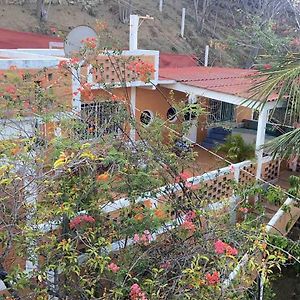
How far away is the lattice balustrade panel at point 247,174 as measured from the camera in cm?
1045

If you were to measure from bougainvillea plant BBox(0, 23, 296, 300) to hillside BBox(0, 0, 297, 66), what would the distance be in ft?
74.9

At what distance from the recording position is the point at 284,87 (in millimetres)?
6836

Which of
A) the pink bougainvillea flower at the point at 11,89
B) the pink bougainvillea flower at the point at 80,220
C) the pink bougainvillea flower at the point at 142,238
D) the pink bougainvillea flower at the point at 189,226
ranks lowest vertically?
the pink bougainvillea flower at the point at 142,238

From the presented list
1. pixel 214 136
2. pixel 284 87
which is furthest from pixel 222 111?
pixel 284 87

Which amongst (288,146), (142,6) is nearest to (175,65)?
(288,146)

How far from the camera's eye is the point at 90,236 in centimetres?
473

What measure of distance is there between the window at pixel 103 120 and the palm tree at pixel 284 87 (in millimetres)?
2462

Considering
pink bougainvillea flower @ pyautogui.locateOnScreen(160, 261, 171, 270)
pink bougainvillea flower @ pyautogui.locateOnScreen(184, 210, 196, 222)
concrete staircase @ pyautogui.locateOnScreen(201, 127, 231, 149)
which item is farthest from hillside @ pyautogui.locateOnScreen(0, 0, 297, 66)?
pink bougainvillea flower @ pyautogui.locateOnScreen(160, 261, 171, 270)

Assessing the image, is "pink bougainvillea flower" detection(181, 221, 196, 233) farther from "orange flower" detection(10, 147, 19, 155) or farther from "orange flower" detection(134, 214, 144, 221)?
"orange flower" detection(10, 147, 19, 155)

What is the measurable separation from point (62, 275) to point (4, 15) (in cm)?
2787

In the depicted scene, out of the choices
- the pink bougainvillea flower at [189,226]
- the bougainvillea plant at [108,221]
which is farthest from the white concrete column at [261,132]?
the pink bougainvillea flower at [189,226]

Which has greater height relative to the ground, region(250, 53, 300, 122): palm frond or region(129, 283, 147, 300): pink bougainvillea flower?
region(250, 53, 300, 122): palm frond

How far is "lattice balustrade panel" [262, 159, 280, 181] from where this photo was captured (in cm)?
1128

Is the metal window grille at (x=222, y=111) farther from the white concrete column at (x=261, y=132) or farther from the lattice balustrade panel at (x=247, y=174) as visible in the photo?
the lattice balustrade panel at (x=247, y=174)
